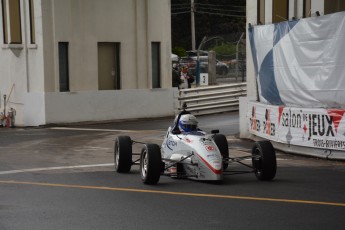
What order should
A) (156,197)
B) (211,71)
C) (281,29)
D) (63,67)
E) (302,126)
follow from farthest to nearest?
1. (211,71)
2. (63,67)
3. (281,29)
4. (302,126)
5. (156,197)

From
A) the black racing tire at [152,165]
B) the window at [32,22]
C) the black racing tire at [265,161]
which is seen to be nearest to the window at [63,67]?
the window at [32,22]

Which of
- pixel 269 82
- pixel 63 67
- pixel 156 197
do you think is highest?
pixel 63 67

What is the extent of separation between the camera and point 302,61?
16672 millimetres

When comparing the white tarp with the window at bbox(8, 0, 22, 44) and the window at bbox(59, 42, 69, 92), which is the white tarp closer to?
the window at bbox(59, 42, 69, 92)

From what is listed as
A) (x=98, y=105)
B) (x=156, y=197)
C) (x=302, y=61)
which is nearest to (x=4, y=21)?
(x=98, y=105)

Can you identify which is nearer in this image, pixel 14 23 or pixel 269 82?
pixel 269 82

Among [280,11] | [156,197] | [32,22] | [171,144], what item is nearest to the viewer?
[156,197]

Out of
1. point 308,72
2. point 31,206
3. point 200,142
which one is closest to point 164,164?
point 200,142

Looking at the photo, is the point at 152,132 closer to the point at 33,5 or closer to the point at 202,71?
the point at 33,5

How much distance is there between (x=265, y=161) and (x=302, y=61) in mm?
4986

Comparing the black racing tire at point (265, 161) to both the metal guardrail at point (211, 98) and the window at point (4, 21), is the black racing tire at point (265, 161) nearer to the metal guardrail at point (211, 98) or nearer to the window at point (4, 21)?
the metal guardrail at point (211, 98)

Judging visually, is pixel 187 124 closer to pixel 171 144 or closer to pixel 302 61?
pixel 171 144

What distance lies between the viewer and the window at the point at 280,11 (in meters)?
18.7

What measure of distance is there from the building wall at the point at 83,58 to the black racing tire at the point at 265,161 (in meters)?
14.4
